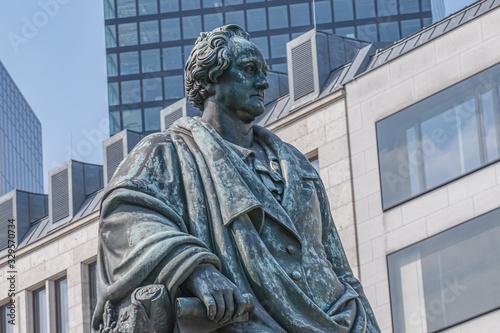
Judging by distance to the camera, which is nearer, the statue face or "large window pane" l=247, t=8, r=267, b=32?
the statue face

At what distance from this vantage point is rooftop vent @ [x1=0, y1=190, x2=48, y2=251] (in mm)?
57812

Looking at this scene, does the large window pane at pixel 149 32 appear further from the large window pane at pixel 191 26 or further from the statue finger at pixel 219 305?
the statue finger at pixel 219 305

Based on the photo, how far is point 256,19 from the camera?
101 meters

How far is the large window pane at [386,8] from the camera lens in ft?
328

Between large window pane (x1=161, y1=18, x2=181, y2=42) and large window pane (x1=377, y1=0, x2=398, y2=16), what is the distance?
41.7 ft

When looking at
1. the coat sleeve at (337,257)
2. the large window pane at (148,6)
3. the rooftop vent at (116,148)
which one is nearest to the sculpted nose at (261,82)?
the coat sleeve at (337,257)

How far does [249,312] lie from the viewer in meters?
10.6

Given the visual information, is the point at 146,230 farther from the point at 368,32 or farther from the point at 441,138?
the point at 368,32

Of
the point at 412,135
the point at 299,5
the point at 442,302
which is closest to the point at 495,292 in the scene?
the point at 442,302

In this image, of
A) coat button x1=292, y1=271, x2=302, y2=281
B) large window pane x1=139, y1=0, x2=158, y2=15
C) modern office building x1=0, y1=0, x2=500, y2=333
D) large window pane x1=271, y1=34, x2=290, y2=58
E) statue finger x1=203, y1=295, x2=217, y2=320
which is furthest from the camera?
large window pane x1=139, y1=0, x2=158, y2=15

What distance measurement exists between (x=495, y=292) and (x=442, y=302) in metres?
1.82

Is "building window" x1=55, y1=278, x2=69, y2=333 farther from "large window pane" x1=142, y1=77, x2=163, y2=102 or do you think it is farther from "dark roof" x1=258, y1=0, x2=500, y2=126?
"large window pane" x1=142, y1=77, x2=163, y2=102

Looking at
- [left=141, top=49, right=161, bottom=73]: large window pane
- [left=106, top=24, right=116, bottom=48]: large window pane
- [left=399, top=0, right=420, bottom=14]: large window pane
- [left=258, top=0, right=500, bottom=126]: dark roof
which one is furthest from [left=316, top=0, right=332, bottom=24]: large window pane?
[left=258, top=0, right=500, bottom=126]: dark roof

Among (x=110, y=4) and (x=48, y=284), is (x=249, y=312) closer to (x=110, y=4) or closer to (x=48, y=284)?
A: (x=48, y=284)
